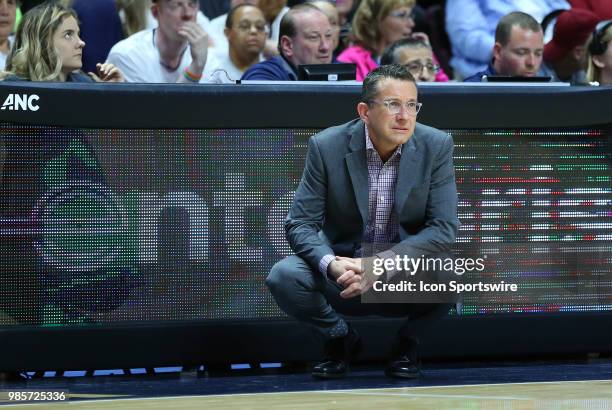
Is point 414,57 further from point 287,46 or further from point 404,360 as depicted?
point 404,360

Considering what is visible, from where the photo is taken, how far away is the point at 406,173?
4.95m

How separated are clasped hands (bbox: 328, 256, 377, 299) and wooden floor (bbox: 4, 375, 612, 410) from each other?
40 cm

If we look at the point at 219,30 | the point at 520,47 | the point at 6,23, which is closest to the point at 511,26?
the point at 520,47

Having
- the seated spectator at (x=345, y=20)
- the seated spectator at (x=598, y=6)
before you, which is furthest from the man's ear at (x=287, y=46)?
the seated spectator at (x=598, y=6)

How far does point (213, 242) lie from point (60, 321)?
2.39 feet

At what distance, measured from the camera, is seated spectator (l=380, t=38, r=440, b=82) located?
282 inches

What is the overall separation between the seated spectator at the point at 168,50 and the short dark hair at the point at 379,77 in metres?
2.10

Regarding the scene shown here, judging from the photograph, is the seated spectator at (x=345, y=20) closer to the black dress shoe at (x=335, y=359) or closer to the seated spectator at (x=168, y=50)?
the seated spectator at (x=168, y=50)

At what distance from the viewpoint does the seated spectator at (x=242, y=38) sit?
25.1 feet

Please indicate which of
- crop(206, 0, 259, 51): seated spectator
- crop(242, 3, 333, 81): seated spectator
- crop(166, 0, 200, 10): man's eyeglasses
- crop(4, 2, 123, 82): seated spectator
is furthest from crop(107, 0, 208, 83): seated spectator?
crop(206, 0, 259, 51): seated spectator

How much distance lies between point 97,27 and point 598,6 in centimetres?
Answer: 363

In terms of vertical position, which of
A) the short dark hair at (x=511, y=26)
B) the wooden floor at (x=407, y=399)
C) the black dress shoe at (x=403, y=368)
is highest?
the short dark hair at (x=511, y=26)

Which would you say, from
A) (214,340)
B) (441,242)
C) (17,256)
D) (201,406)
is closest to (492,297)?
(441,242)

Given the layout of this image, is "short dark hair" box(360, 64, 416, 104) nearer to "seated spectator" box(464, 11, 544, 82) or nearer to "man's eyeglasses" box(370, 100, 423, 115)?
"man's eyeglasses" box(370, 100, 423, 115)
